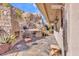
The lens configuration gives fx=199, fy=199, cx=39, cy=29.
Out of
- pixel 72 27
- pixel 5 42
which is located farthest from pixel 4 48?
pixel 72 27

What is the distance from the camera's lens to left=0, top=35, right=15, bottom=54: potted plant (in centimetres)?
133

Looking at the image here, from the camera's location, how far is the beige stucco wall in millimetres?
1306

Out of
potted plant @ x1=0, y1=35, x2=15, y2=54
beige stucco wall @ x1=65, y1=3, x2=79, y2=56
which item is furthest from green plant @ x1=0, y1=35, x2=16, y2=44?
beige stucco wall @ x1=65, y1=3, x2=79, y2=56

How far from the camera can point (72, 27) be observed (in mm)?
1309

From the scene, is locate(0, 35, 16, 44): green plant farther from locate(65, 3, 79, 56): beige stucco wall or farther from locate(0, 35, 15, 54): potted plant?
locate(65, 3, 79, 56): beige stucco wall

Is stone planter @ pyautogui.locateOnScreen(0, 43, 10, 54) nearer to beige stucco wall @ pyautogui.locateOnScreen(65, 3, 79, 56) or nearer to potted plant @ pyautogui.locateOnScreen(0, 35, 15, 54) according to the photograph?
potted plant @ pyautogui.locateOnScreen(0, 35, 15, 54)

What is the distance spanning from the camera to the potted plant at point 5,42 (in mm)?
1328

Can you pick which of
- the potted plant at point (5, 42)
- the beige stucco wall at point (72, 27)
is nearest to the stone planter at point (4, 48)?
the potted plant at point (5, 42)

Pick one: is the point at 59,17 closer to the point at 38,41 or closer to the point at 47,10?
Answer: the point at 47,10

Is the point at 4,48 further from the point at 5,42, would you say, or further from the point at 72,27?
the point at 72,27

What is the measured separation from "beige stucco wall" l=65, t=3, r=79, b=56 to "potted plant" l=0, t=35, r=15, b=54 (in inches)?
14.9

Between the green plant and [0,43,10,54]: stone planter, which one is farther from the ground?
the green plant

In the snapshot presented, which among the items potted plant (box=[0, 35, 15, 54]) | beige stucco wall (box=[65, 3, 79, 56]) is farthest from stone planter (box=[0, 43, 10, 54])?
beige stucco wall (box=[65, 3, 79, 56])

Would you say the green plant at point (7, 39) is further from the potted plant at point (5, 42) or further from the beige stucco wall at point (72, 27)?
the beige stucco wall at point (72, 27)
